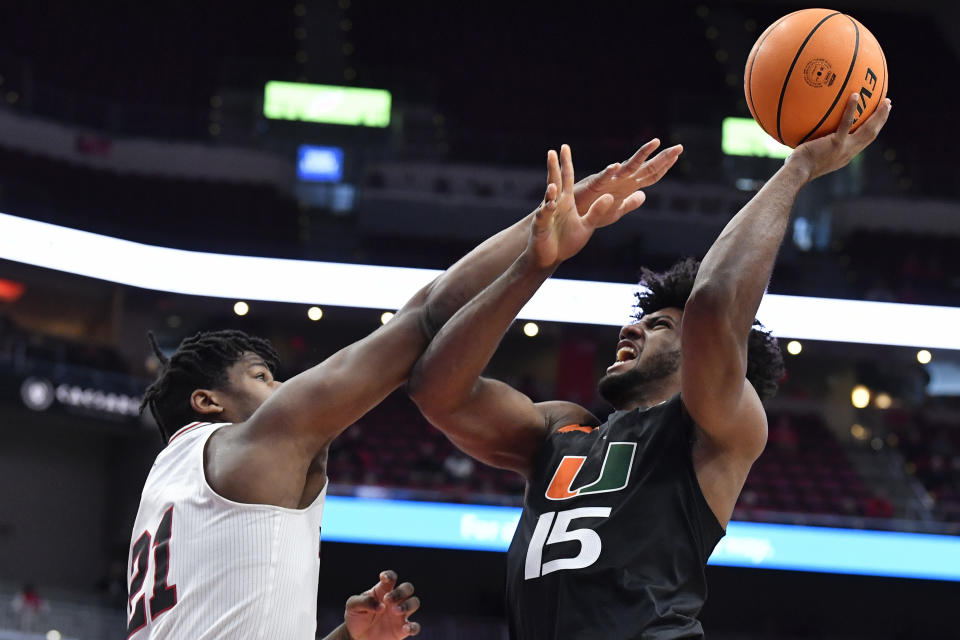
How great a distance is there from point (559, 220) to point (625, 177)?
51 cm

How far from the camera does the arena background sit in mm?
16562

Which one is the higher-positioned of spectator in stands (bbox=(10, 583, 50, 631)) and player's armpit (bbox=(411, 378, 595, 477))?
player's armpit (bbox=(411, 378, 595, 477))

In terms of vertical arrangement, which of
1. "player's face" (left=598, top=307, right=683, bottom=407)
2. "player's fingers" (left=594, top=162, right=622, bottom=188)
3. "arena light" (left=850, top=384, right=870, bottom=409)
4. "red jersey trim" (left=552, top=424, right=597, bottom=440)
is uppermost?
"player's fingers" (left=594, top=162, right=622, bottom=188)

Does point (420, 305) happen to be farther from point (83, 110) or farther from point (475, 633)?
point (83, 110)

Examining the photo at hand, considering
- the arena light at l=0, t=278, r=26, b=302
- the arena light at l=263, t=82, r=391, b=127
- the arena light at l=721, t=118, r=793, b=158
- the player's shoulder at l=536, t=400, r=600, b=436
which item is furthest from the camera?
the arena light at l=0, t=278, r=26, b=302

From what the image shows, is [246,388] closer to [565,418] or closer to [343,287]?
[565,418]

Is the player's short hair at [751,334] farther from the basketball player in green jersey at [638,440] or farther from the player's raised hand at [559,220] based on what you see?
the player's raised hand at [559,220]

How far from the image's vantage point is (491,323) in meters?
2.83

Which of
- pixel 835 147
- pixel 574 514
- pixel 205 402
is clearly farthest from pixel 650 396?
pixel 205 402

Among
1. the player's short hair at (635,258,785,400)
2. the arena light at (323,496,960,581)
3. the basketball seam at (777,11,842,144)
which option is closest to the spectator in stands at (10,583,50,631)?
the arena light at (323,496,960,581)

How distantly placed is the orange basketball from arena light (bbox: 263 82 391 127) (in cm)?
1584

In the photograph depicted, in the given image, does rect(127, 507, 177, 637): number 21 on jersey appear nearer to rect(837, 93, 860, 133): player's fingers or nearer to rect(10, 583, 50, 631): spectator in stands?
rect(837, 93, 860, 133): player's fingers

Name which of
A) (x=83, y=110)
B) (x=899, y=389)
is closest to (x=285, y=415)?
(x=83, y=110)

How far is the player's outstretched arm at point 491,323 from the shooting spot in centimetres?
279
